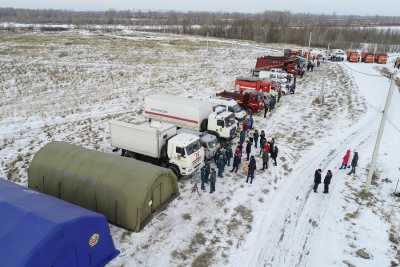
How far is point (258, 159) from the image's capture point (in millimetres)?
19266

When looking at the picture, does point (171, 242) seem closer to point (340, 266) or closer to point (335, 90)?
point (340, 266)

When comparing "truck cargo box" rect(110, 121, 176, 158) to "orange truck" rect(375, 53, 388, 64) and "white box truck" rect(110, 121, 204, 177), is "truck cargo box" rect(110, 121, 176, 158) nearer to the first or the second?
"white box truck" rect(110, 121, 204, 177)

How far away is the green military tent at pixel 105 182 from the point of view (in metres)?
12.6

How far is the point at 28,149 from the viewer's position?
66.1 ft

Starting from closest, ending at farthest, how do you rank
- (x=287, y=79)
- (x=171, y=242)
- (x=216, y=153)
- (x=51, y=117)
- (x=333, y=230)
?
1. (x=171, y=242)
2. (x=333, y=230)
3. (x=216, y=153)
4. (x=51, y=117)
5. (x=287, y=79)

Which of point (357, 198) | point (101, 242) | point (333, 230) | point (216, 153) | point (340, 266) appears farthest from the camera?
point (216, 153)

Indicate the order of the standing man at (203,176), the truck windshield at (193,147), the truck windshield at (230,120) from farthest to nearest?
the truck windshield at (230,120), the truck windshield at (193,147), the standing man at (203,176)

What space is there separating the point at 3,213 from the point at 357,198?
46.8 ft

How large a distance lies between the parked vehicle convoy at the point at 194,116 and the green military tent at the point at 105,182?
677 centimetres

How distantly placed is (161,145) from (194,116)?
4.35 metres

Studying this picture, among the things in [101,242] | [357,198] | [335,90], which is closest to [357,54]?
[335,90]

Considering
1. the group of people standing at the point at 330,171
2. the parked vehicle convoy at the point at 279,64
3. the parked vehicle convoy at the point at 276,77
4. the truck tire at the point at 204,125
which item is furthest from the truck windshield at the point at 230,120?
the parked vehicle convoy at the point at 279,64

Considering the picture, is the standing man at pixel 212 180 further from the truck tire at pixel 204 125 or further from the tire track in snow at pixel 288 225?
the truck tire at pixel 204 125

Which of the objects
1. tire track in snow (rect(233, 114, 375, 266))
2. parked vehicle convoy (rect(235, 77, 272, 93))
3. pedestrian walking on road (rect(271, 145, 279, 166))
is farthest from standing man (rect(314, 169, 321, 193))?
parked vehicle convoy (rect(235, 77, 272, 93))
